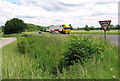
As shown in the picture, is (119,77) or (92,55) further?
(92,55)

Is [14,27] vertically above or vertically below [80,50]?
above

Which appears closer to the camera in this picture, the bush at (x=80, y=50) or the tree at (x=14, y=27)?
the bush at (x=80, y=50)

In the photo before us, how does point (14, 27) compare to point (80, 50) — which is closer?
point (80, 50)

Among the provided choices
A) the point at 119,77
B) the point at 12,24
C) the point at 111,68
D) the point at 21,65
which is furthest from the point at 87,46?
the point at 12,24

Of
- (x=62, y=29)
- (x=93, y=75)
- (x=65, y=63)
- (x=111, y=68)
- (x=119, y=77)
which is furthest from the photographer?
(x=62, y=29)

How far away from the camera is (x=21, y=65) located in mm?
5273

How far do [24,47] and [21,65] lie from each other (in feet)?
11.8

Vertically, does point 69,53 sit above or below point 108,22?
below

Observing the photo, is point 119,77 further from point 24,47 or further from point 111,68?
point 24,47

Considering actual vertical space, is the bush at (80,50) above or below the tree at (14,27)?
below

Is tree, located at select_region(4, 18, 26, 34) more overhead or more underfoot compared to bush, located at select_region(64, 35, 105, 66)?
more overhead

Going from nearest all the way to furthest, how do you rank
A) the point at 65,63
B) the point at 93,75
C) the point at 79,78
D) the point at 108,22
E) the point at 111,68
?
the point at 79,78, the point at 93,75, the point at 111,68, the point at 65,63, the point at 108,22

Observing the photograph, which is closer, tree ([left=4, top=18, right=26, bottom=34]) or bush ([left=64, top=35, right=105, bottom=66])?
bush ([left=64, top=35, right=105, bottom=66])

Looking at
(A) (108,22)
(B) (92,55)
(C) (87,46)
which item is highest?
(A) (108,22)
